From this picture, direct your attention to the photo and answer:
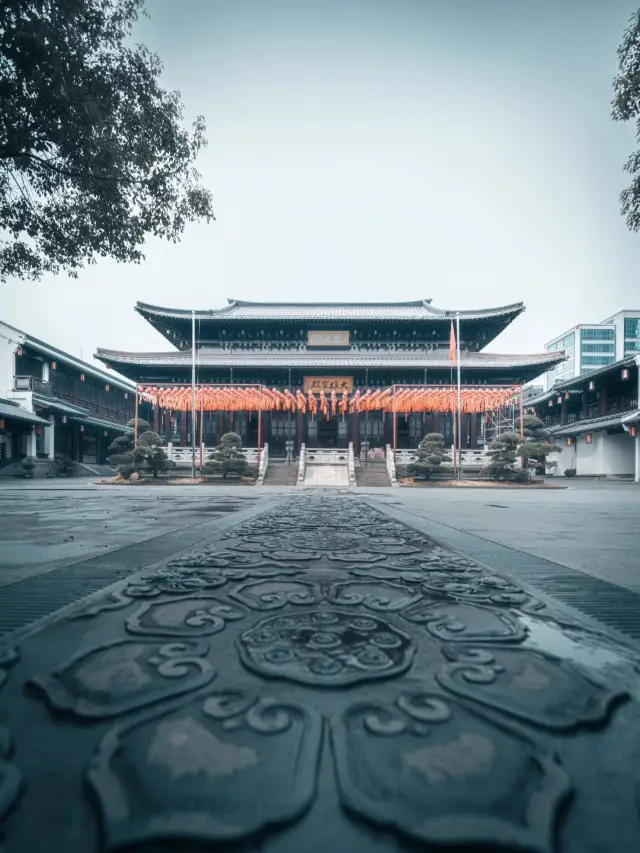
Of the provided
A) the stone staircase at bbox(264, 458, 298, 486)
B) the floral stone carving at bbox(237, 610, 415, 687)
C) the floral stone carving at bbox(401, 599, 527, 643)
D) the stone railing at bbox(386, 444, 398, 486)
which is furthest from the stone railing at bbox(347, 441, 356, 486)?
the floral stone carving at bbox(237, 610, 415, 687)

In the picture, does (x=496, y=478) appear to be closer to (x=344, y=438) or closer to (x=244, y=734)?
(x=344, y=438)

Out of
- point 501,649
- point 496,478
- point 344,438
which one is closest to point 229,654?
point 501,649

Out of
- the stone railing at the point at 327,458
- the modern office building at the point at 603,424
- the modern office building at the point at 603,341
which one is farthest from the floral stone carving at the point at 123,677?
the modern office building at the point at 603,341

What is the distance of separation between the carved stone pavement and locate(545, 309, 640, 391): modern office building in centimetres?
6013

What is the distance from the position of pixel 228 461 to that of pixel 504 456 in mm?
10558

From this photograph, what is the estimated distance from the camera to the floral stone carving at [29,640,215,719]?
3.36 ft

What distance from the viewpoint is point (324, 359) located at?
Answer: 75.5 ft

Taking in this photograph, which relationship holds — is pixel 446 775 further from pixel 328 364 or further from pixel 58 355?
pixel 58 355

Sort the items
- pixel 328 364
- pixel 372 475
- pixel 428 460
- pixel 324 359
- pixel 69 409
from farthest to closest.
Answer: pixel 69 409
pixel 324 359
pixel 328 364
pixel 372 475
pixel 428 460

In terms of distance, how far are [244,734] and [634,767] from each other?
0.73 metres

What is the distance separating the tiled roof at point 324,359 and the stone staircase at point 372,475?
15.6ft

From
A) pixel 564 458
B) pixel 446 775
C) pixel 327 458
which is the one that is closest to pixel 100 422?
pixel 327 458

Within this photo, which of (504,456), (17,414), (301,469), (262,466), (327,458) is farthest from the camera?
(17,414)

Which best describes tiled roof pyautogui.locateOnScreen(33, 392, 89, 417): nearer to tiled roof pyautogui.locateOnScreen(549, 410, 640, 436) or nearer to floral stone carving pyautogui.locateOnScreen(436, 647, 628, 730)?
floral stone carving pyautogui.locateOnScreen(436, 647, 628, 730)
